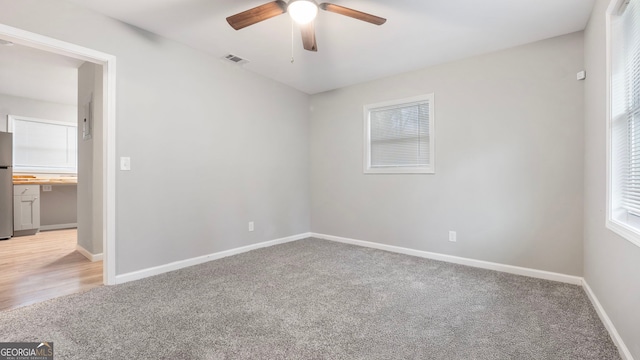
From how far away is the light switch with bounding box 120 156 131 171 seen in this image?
8.81ft

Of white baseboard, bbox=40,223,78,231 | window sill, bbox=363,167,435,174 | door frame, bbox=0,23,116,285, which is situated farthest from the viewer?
white baseboard, bbox=40,223,78,231

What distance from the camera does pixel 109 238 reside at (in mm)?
2588

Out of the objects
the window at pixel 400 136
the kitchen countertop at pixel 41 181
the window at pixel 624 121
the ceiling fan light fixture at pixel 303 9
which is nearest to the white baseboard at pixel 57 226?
the kitchen countertop at pixel 41 181

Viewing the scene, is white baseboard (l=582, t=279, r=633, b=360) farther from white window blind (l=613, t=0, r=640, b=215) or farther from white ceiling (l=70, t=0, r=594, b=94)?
white ceiling (l=70, t=0, r=594, b=94)

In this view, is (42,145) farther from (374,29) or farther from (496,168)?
(496,168)

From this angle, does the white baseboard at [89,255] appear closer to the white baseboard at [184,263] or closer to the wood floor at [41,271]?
the wood floor at [41,271]

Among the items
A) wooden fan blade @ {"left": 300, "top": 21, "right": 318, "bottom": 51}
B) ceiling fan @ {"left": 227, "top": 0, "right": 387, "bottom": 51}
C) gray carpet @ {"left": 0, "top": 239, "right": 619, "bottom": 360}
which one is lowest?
gray carpet @ {"left": 0, "top": 239, "right": 619, "bottom": 360}

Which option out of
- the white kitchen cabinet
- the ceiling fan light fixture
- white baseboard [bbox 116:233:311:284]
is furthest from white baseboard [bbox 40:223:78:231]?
the ceiling fan light fixture

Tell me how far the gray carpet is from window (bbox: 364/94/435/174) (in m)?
1.41

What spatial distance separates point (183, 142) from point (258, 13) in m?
1.71

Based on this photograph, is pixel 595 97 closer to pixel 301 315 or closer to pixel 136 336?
pixel 301 315

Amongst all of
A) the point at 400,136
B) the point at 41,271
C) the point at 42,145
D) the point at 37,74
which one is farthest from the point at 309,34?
the point at 42,145

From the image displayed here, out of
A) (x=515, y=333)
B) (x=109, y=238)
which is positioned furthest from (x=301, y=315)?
(x=109, y=238)

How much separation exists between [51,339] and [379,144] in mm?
3705
